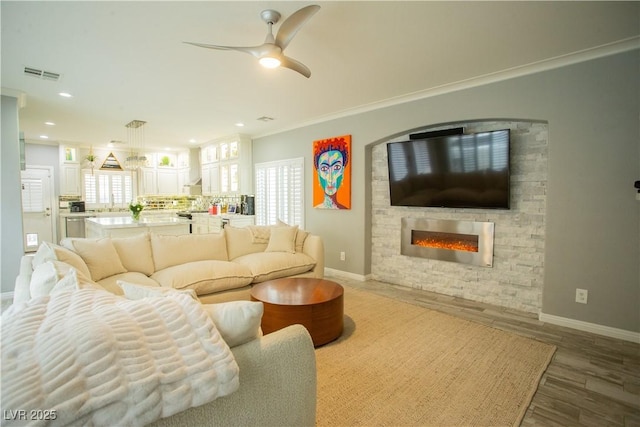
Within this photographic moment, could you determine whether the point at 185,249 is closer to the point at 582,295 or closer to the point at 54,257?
the point at 54,257

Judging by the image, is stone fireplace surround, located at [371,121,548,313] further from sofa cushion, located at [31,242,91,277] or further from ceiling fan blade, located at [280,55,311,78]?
sofa cushion, located at [31,242,91,277]

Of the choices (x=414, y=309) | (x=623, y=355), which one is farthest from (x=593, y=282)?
(x=414, y=309)

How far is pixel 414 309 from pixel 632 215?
2199 millimetres

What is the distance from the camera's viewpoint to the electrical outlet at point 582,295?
3029 mm

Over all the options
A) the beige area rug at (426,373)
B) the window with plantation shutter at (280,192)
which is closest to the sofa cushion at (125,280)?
the beige area rug at (426,373)

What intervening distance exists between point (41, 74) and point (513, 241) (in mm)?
5652

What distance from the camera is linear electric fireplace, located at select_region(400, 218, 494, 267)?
12.5ft

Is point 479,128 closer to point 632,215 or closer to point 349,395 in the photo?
point 632,215

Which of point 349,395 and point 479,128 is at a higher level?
point 479,128

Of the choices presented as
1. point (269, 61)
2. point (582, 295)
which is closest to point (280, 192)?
point (269, 61)

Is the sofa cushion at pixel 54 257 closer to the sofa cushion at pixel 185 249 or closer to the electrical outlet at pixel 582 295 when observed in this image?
the sofa cushion at pixel 185 249

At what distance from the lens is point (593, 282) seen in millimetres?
2982

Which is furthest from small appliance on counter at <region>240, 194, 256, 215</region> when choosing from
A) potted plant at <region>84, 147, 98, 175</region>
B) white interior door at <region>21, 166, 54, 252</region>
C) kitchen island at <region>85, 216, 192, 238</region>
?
white interior door at <region>21, 166, 54, 252</region>

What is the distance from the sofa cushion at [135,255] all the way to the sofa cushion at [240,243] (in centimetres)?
93
